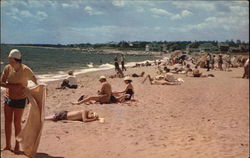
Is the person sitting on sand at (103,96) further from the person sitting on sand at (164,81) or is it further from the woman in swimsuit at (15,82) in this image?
the person sitting on sand at (164,81)

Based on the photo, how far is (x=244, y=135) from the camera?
5.54 metres

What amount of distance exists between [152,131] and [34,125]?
2114mm

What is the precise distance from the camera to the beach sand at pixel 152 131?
15.1 ft

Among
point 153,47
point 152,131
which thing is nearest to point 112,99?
point 152,131

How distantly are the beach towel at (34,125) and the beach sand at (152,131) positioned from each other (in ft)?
0.88

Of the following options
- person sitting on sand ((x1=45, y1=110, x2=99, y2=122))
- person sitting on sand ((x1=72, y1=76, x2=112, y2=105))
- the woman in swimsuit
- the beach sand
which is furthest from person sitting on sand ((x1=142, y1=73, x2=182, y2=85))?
the woman in swimsuit

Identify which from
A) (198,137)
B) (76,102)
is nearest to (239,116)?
(198,137)

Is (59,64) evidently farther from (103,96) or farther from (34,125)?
(34,125)

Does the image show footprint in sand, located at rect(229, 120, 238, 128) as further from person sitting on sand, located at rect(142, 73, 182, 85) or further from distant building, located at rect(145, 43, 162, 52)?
distant building, located at rect(145, 43, 162, 52)

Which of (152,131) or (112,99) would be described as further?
(112,99)

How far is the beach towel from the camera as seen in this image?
13.5 feet

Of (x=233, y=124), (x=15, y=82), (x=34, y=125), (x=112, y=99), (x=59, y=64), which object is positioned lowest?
(x=59, y=64)

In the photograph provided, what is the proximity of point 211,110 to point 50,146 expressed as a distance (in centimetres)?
403

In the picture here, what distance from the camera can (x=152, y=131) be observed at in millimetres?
5684
